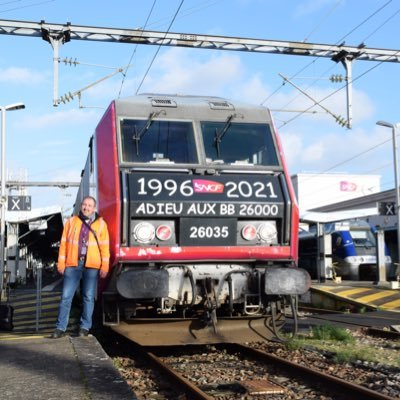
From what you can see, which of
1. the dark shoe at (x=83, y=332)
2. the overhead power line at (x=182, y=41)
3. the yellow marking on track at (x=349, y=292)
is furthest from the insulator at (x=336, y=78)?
the dark shoe at (x=83, y=332)

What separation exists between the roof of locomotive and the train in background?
A: 17314 millimetres

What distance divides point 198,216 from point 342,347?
9.63ft

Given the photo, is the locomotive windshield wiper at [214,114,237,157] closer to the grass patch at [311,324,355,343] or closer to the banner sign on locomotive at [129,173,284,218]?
the banner sign on locomotive at [129,173,284,218]

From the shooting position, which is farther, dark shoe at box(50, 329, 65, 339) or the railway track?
dark shoe at box(50, 329, 65, 339)

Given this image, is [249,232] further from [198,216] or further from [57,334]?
[57,334]

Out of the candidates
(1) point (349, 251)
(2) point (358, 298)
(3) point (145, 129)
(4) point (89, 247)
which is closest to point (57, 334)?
(4) point (89, 247)

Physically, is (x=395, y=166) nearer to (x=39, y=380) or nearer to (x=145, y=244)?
(x=145, y=244)

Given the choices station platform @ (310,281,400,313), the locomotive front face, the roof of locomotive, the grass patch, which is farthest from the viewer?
station platform @ (310,281,400,313)

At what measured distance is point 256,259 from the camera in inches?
269

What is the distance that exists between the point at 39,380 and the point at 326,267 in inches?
671

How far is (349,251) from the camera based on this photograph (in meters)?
24.9

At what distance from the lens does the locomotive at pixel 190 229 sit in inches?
258

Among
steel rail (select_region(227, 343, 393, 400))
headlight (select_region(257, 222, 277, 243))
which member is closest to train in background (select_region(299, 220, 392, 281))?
steel rail (select_region(227, 343, 393, 400))

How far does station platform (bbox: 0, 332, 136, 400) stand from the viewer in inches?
164
